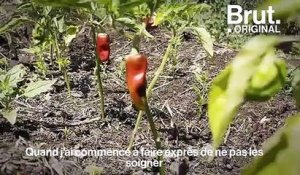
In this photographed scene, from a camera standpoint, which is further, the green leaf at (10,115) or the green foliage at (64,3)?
the green leaf at (10,115)

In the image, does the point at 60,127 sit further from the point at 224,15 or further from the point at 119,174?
the point at 224,15

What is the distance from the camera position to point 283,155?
0.25 m

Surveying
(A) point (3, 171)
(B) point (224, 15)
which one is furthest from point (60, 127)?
(B) point (224, 15)

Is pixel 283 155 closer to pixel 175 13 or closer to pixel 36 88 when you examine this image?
pixel 175 13

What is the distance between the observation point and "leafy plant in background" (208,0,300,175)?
25 centimetres

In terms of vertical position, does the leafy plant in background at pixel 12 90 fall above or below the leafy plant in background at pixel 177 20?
below

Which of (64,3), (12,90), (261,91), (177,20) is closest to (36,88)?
(12,90)

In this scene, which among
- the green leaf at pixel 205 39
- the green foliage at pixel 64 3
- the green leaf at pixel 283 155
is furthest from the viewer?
the green leaf at pixel 205 39

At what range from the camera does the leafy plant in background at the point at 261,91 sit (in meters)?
0.25

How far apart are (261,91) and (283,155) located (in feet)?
0.21

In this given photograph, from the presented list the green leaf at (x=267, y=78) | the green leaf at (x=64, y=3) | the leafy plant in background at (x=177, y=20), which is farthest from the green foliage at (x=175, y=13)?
the green leaf at (x=267, y=78)

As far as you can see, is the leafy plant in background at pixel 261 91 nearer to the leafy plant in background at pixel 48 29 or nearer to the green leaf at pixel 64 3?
the green leaf at pixel 64 3

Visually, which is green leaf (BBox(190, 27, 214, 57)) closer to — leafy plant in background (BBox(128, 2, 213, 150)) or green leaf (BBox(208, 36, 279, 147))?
leafy plant in background (BBox(128, 2, 213, 150))

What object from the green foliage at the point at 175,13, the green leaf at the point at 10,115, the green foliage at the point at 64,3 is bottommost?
the green leaf at the point at 10,115
